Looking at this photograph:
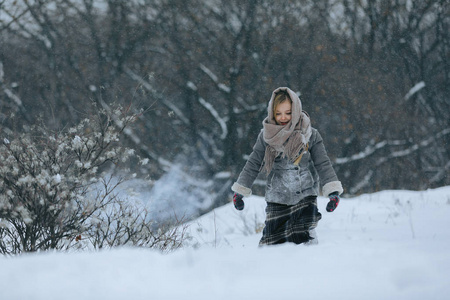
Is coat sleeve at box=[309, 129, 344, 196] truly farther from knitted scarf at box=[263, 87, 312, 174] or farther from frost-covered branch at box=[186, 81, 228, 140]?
frost-covered branch at box=[186, 81, 228, 140]

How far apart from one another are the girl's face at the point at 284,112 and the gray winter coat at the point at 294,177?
0.23 m

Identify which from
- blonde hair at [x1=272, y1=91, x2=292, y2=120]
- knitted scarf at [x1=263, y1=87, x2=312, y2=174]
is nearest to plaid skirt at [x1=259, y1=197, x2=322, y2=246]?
knitted scarf at [x1=263, y1=87, x2=312, y2=174]

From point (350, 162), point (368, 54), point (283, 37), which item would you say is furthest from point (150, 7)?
point (350, 162)

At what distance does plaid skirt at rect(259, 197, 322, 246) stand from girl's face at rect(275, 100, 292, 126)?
64 cm

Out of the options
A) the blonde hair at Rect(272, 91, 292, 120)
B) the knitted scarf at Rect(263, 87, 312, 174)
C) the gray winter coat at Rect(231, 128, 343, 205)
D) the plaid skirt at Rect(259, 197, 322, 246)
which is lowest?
the plaid skirt at Rect(259, 197, 322, 246)

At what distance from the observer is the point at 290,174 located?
12.3 feet

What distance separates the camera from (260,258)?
271 cm

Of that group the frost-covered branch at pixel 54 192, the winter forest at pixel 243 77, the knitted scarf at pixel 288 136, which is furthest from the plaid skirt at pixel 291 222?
the winter forest at pixel 243 77

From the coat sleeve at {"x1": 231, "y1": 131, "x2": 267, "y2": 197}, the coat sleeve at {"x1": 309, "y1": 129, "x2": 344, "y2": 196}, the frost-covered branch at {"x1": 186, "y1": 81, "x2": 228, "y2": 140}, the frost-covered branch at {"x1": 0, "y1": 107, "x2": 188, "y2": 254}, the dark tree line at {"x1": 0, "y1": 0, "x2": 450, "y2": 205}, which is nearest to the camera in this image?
the coat sleeve at {"x1": 309, "y1": 129, "x2": 344, "y2": 196}

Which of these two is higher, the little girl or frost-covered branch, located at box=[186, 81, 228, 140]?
frost-covered branch, located at box=[186, 81, 228, 140]

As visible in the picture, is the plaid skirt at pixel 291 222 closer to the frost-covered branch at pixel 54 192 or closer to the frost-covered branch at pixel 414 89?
the frost-covered branch at pixel 54 192

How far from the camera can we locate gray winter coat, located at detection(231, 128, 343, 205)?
147 inches

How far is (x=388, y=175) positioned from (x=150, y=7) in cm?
875

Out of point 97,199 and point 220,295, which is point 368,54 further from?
point 220,295
